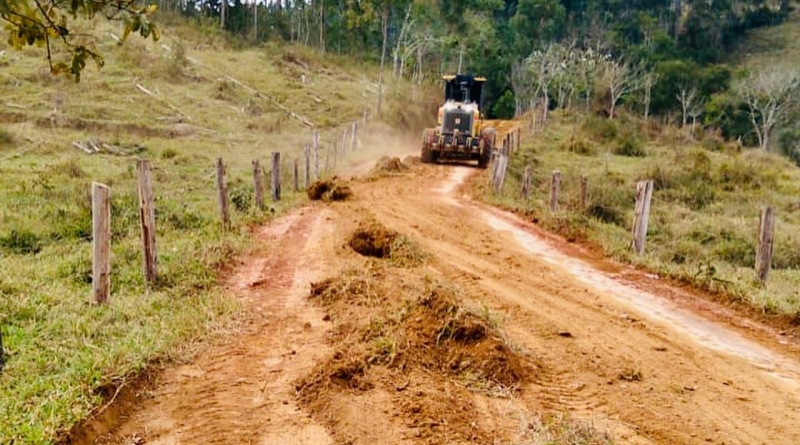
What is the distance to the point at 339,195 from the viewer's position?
1515cm

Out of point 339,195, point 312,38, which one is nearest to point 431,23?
point 312,38

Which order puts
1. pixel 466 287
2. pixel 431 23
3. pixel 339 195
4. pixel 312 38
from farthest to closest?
pixel 312 38 < pixel 431 23 < pixel 339 195 < pixel 466 287

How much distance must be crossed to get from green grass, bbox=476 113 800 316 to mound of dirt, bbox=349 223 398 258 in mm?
3960

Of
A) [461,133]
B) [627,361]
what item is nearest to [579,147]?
[461,133]

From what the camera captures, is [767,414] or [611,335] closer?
[767,414]

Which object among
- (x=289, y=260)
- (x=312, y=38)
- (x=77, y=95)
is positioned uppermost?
(x=312, y=38)

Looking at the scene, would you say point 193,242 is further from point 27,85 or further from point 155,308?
point 27,85

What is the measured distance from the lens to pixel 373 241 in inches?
378

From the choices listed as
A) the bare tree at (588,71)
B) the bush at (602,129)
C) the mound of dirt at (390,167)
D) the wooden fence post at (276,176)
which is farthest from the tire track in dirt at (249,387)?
the bare tree at (588,71)

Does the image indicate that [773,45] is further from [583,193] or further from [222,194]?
[222,194]

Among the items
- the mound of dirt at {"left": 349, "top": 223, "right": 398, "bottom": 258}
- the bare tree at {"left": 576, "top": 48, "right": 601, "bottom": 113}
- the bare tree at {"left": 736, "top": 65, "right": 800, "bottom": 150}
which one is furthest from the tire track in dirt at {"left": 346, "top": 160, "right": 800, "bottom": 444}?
the bare tree at {"left": 576, "top": 48, "right": 601, "bottom": 113}

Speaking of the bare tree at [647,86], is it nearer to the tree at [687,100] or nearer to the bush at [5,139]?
the tree at [687,100]

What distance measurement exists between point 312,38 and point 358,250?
53.4 m

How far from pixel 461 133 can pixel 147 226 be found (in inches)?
691
